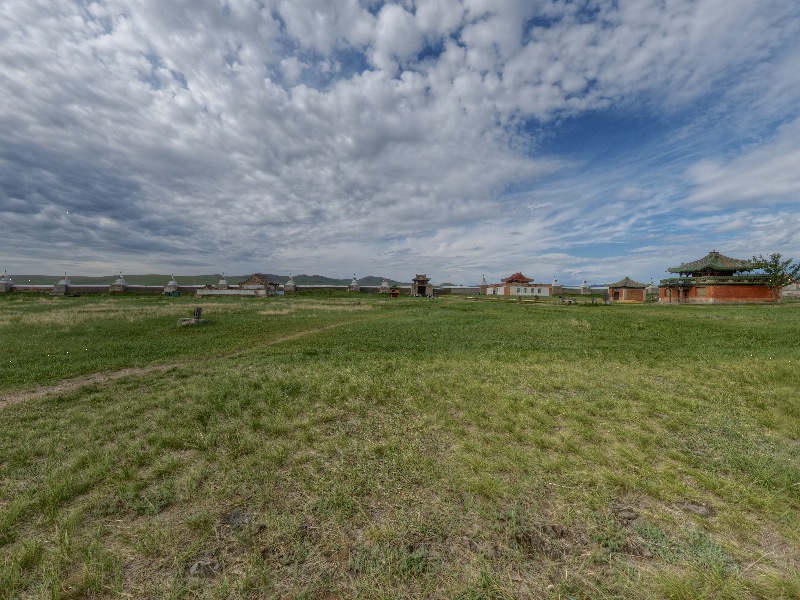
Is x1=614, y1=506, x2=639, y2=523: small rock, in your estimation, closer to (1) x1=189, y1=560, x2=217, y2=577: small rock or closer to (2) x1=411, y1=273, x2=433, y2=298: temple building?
(1) x1=189, y1=560, x2=217, y2=577: small rock

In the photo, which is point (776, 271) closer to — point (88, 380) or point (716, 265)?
point (716, 265)

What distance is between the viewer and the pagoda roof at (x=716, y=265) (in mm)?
44156

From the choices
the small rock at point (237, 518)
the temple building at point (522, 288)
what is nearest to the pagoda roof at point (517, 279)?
the temple building at point (522, 288)

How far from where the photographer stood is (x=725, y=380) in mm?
9414

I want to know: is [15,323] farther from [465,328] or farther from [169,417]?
[465,328]

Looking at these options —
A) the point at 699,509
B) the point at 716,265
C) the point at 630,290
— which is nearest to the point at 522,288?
the point at 630,290

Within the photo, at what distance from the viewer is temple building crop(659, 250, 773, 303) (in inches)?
1694

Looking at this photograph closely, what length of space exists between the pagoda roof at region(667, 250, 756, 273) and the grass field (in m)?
46.2

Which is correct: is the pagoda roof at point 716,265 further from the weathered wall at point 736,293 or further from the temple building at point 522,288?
the temple building at point 522,288

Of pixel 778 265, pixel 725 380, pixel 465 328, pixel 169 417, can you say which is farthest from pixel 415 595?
pixel 778 265

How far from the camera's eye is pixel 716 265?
4497cm

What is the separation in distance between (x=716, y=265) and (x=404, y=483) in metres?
59.7

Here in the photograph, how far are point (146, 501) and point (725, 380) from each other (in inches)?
540

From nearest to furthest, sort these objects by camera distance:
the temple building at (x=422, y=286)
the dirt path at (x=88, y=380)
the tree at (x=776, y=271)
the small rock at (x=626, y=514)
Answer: the small rock at (x=626, y=514) → the dirt path at (x=88, y=380) → the tree at (x=776, y=271) → the temple building at (x=422, y=286)
